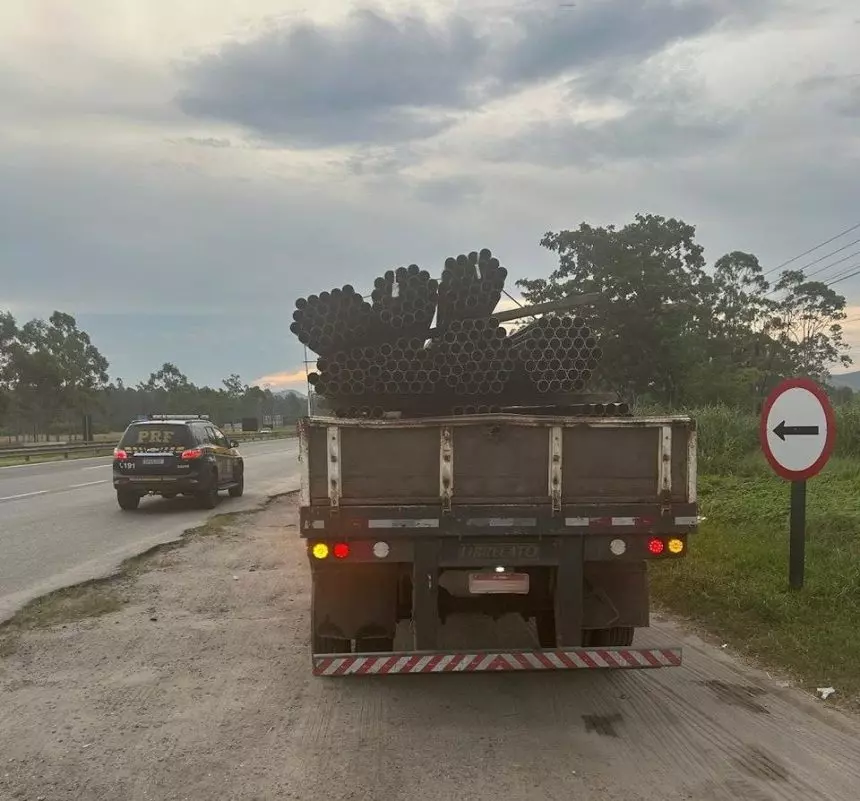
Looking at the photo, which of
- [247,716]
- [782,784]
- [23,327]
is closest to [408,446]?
[247,716]

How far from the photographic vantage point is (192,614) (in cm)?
677

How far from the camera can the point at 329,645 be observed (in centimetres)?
489

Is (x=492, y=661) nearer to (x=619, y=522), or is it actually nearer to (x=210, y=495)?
(x=619, y=522)

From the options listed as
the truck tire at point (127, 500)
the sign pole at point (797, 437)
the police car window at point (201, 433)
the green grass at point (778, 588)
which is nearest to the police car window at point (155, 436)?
the police car window at point (201, 433)

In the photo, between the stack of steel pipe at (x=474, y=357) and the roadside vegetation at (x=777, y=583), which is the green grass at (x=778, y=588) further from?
the stack of steel pipe at (x=474, y=357)

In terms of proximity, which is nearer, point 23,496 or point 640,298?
point 23,496

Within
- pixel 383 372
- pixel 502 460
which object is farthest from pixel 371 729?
pixel 383 372

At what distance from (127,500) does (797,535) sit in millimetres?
12146

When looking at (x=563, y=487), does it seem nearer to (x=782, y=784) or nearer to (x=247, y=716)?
(x=782, y=784)

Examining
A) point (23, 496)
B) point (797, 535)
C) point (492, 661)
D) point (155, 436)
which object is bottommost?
point (23, 496)

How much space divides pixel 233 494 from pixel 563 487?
13790 mm

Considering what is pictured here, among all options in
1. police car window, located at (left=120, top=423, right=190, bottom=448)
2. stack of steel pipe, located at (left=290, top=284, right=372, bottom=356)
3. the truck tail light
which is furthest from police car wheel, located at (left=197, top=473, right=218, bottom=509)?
the truck tail light

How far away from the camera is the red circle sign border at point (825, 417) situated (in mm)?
6152

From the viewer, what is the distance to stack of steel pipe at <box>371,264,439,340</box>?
5598 mm
